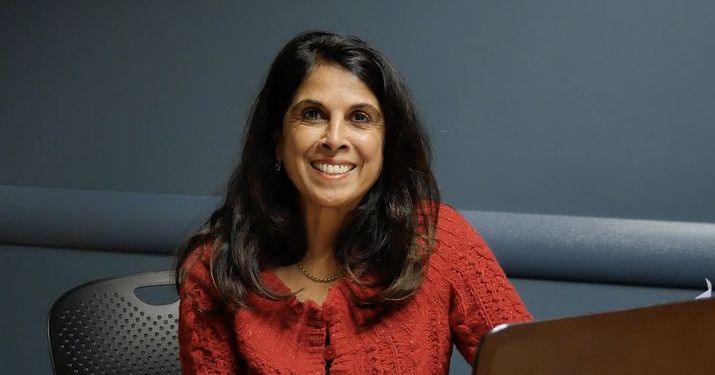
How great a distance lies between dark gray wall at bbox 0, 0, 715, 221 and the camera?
8.48 ft

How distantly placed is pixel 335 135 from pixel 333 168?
0.18 feet

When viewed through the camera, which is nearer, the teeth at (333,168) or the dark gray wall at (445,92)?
the teeth at (333,168)

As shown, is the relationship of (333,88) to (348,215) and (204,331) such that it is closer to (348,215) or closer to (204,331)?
(348,215)

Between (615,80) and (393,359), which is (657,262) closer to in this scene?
(615,80)

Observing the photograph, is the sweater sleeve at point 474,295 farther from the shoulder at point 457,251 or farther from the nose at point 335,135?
the nose at point 335,135

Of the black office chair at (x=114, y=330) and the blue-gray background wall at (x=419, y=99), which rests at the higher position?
the blue-gray background wall at (x=419, y=99)

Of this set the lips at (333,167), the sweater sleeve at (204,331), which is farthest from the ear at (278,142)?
the sweater sleeve at (204,331)

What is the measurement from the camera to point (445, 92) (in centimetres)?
269

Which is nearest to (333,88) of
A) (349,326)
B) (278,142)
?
(278,142)

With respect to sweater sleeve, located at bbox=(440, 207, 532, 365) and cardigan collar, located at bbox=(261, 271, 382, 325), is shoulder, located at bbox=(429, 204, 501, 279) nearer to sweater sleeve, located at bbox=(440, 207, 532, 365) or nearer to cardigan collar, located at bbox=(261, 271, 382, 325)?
sweater sleeve, located at bbox=(440, 207, 532, 365)

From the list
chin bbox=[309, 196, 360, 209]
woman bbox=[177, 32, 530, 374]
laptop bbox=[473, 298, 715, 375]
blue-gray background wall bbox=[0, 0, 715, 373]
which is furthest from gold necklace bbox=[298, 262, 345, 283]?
blue-gray background wall bbox=[0, 0, 715, 373]

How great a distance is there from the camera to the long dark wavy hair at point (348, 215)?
1654 mm

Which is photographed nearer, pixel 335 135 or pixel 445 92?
pixel 335 135

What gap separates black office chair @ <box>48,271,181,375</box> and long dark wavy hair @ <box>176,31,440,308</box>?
20cm
